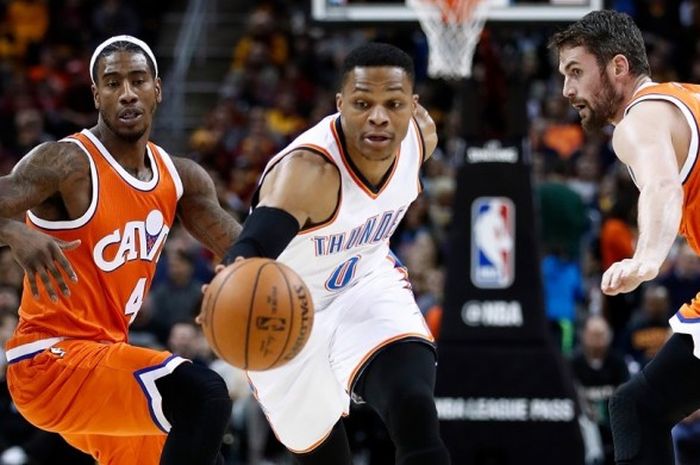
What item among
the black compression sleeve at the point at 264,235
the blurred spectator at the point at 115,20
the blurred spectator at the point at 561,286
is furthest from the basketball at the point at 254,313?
the blurred spectator at the point at 115,20

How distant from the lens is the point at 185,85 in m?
17.5

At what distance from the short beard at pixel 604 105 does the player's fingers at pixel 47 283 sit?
2.25 metres

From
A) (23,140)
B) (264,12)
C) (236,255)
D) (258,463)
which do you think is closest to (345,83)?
(236,255)

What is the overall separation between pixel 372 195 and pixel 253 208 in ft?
1.77

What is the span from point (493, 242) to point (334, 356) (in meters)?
3.82

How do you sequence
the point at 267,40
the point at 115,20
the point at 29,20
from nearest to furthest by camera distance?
the point at 267,40
the point at 115,20
the point at 29,20

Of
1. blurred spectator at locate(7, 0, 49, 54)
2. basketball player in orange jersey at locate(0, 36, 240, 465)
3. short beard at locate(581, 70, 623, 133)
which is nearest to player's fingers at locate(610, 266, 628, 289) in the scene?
short beard at locate(581, 70, 623, 133)

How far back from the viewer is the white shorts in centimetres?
574

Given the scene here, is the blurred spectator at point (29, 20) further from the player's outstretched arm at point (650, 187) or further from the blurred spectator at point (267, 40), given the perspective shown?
the player's outstretched arm at point (650, 187)

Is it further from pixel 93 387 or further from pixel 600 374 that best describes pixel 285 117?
pixel 93 387

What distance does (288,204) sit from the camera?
519 cm

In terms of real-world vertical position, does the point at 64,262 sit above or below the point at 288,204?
below

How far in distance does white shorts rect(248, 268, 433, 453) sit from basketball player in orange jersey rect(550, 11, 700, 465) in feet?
3.77

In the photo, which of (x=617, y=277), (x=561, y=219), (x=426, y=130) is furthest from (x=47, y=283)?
(x=561, y=219)
